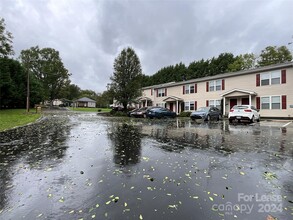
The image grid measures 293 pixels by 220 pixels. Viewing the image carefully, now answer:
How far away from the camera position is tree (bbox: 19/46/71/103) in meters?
58.2

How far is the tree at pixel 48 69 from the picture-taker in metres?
58.2

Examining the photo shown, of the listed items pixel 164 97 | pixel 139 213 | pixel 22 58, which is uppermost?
pixel 22 58

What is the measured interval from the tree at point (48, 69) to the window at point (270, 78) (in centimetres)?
5721

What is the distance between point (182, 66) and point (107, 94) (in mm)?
30345

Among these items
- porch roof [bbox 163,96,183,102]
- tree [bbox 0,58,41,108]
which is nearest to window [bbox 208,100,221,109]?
porch roof [bbox 163,96,183,102]

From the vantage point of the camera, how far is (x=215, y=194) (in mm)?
3133

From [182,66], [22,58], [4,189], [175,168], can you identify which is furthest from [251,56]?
[22,58]

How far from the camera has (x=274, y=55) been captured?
37.6 metres

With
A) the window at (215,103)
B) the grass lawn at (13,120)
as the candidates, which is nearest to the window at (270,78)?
the window at (215,103)

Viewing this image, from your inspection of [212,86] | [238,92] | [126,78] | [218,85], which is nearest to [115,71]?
[126,78]

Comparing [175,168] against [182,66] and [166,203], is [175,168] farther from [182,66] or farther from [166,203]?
[182,66]

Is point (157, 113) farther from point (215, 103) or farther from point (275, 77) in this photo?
point (275, 77)

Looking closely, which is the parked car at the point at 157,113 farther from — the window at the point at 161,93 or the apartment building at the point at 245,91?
the window at the point at 161,93

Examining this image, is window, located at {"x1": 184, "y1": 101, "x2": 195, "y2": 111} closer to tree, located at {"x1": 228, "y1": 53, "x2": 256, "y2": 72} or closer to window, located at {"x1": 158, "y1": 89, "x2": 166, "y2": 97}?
window, located at {"x1": 158, "y1": 89, "x2": 166, "y2": 97}
